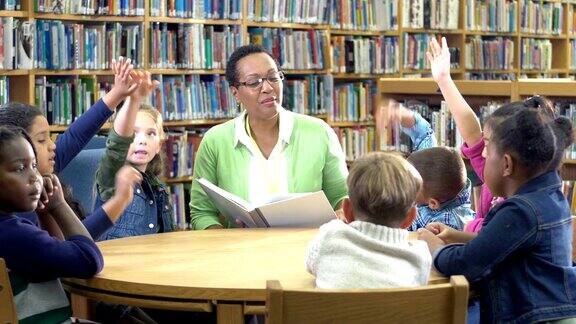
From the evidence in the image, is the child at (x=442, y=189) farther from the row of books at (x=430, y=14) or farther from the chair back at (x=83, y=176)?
the row of books at (x=430, y=14)

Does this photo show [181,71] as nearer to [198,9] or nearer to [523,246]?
[198,9]

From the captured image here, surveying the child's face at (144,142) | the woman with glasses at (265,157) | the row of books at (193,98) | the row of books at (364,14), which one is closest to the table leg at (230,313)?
the woman with glasses at (265,157)

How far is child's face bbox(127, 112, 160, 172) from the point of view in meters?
3.87

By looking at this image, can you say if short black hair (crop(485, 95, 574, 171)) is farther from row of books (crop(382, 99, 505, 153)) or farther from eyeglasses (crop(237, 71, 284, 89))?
row of books (crop(382, 99, 505, 153))

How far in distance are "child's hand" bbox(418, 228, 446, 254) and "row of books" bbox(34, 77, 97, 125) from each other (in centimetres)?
363

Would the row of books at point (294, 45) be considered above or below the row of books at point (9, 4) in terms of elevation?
below

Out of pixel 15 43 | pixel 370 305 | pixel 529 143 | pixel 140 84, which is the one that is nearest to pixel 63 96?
pixel 15 43

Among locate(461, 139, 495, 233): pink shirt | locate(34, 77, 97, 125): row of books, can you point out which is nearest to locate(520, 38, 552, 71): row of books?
locate(34, 77, 97, 125): row of books

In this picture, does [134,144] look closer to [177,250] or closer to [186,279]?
[177,250]

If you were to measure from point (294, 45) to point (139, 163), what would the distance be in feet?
12.6

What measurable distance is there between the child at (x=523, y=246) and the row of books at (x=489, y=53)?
679 centimetres

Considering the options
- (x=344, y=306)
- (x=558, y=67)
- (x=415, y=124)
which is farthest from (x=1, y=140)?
(x=558, y=67)

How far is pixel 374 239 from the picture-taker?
7.72ft

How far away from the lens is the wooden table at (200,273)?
2.39 metres
